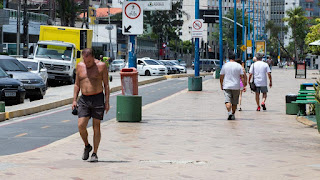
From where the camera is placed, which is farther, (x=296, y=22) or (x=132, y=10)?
(x=296, y=22)

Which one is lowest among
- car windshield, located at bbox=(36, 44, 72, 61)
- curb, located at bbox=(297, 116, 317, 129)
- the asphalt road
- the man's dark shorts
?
the asphalt road

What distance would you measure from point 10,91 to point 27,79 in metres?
3.92

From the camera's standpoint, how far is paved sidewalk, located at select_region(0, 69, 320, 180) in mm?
10188

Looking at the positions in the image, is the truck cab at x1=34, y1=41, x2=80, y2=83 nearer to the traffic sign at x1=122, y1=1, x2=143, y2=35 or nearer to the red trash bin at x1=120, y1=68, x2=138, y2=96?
the traffic sign at x1=122, y1=1, x2=143, y2=35

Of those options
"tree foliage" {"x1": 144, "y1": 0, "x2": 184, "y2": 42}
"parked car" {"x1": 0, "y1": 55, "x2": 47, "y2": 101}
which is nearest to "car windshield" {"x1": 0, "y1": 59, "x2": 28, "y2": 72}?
"parked car" {"x1": 0, "y1": 55, "x2": 47, "y2": 101}

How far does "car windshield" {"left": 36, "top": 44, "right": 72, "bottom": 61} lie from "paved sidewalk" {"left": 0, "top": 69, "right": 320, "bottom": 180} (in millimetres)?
24108

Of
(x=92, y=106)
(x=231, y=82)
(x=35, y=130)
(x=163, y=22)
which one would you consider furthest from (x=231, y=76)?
(x=163, y=22)

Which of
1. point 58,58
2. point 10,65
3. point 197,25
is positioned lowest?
point 10,65

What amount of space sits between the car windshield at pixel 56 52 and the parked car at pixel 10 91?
Result: 17349 millimetres

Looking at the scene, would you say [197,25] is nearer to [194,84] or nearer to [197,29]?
[197,29]

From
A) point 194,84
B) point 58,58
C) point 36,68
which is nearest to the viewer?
point 36,68

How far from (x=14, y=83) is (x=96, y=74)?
48.8 ft

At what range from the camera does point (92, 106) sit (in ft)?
38.0

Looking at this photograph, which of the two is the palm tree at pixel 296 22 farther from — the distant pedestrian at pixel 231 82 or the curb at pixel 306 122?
the distant pedestrian at pixel 231 82
